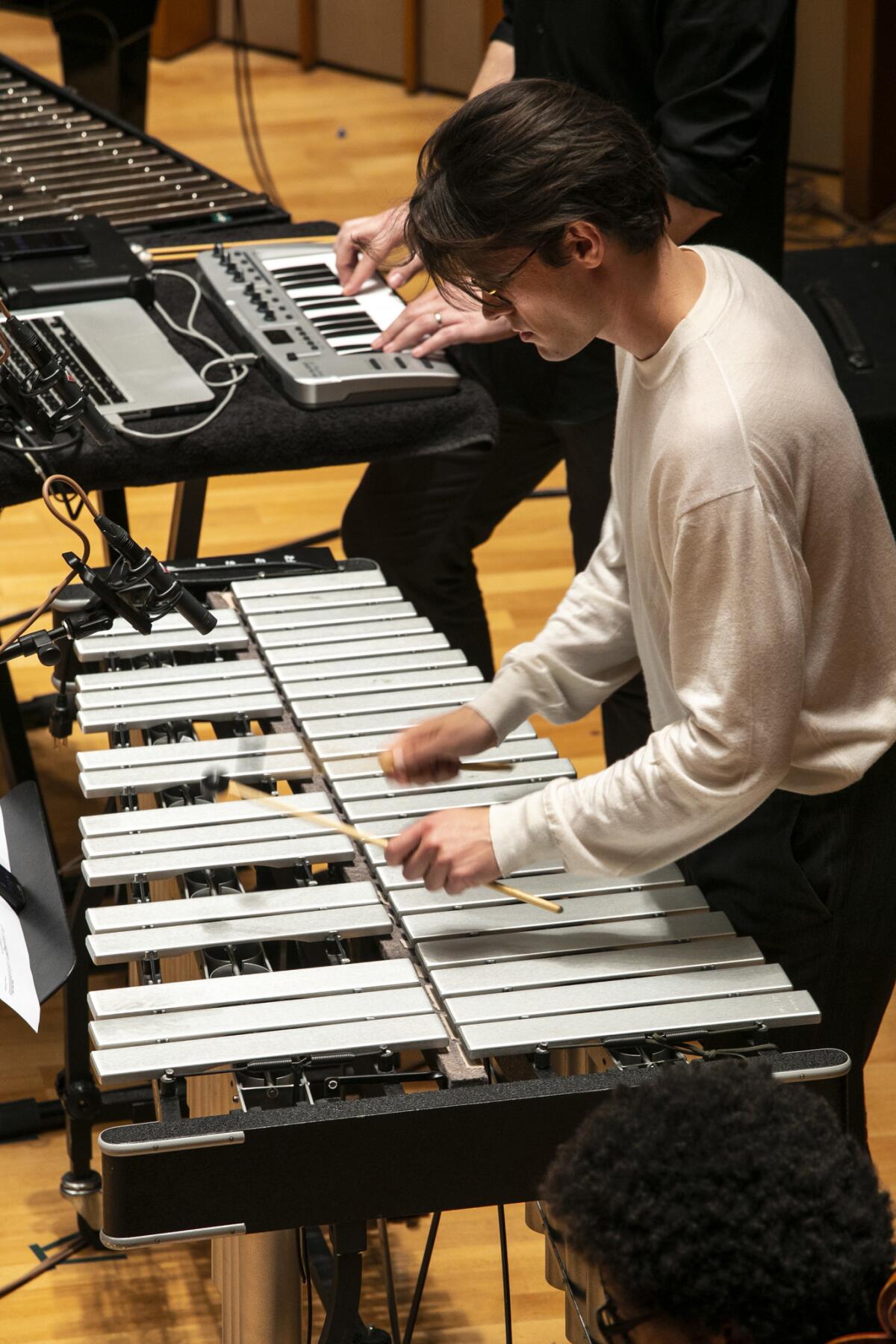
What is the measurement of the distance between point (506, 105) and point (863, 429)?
1.71 meters

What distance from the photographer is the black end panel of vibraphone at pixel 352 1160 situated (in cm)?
153

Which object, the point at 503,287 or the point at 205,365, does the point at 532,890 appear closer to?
the point at 503,287

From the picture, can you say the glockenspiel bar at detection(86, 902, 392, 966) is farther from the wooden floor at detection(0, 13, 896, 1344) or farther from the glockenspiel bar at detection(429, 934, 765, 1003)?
the wooden floor at detection(0, 13, 896, 1344)

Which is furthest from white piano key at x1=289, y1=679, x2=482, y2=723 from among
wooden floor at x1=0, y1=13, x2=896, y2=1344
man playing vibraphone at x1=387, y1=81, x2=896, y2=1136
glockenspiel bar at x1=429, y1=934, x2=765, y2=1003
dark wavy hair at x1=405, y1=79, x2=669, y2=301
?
wooden floor at x1=0, y1=13, x2=896, y2=1344

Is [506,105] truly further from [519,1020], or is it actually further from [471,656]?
[471,656]

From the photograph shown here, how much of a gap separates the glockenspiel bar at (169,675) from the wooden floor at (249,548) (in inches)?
32.1

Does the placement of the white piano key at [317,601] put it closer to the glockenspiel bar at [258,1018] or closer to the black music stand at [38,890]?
the black music stand at [38,890]

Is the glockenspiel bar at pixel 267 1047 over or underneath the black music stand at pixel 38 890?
underneath

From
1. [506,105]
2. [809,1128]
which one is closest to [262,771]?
[506,105]

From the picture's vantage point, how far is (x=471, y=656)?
10.4ft

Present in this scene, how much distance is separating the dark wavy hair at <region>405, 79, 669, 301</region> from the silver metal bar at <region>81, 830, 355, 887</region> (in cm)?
60

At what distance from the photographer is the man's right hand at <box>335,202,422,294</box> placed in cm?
286

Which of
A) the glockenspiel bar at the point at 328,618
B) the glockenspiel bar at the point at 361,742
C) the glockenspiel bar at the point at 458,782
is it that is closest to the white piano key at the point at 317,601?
the glockenspiel bar at the point at 328,618

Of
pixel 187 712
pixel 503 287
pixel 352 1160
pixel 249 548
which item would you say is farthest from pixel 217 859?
pixel 249 548
